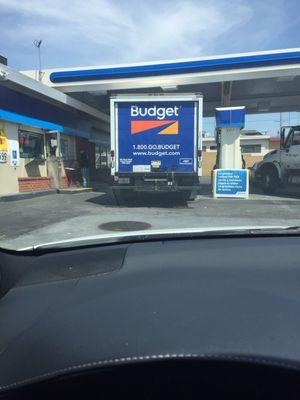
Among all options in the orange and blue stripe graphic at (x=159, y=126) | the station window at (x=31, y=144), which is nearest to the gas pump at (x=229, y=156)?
the orange and blue stripe graphic at (x=159, y=126)

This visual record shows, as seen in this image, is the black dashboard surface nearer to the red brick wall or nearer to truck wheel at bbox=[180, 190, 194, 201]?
truck wheel at bbox=[180, 190, 194, 201]

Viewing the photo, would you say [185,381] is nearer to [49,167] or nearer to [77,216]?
[77,216]

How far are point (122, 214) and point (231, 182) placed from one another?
614 cm

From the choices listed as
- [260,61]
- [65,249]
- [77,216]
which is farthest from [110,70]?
[65,249]

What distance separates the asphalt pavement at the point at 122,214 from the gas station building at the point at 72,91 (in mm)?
2274

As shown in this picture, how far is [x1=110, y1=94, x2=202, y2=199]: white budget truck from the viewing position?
44.5ft

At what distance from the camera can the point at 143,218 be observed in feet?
36.1

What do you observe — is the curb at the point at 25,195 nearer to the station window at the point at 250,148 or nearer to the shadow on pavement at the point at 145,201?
the shadow on pavement at the point at 145,201

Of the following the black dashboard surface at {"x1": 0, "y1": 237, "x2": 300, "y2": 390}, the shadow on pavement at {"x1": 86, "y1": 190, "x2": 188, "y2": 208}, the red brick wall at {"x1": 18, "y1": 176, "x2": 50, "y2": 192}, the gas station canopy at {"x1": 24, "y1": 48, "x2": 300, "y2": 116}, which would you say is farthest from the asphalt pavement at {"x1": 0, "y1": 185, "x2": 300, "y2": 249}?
the black dashboard surface at {"x1": 0, "y1": 237, "x2": 300, "y2": 390}

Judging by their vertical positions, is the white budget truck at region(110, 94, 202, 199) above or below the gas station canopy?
below

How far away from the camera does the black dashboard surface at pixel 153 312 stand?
1391mm

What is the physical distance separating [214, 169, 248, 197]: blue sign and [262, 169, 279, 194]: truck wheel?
10.8 feet

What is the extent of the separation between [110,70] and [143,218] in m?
9.84

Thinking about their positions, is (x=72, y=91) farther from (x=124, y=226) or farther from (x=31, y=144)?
(x=124, y=226)
